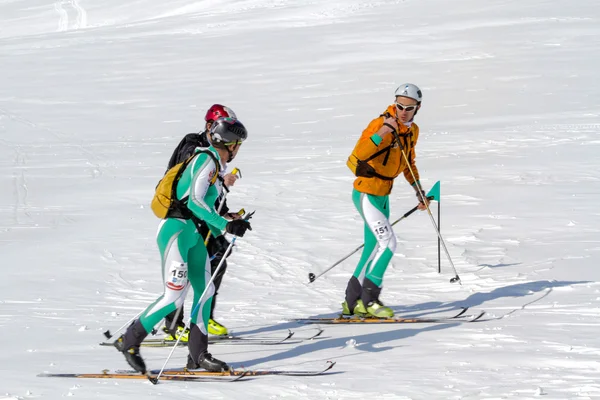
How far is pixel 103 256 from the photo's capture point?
1111cm

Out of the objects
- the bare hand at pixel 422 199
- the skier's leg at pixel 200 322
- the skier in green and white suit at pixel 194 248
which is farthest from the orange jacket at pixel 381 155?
the skier's leg at pixel 200 322

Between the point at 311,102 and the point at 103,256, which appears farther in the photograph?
the point at 311,102

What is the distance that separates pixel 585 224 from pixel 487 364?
6.02m

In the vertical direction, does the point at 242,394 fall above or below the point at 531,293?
above

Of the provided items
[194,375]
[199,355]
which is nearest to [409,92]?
[199,355]

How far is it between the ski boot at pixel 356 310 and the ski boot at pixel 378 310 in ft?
0.17

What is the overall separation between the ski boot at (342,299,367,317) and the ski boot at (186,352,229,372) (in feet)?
6.92

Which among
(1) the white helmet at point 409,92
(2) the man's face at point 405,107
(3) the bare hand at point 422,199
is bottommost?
(3) the bare hand at point 422,199

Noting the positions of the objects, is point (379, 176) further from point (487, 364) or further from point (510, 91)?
point (510, 91)

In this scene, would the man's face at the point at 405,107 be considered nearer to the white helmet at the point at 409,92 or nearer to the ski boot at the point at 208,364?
the white helmet at the point at 409,92

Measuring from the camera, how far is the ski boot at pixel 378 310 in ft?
26.6

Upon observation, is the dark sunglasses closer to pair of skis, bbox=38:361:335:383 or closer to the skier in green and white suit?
the skier in green and white suit

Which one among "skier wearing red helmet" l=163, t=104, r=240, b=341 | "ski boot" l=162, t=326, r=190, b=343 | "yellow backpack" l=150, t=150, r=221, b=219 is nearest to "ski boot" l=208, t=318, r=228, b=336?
"skier wearing red helmet" l=163, t=104, r=240, b=341

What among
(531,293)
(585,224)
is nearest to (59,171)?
(585,224)
